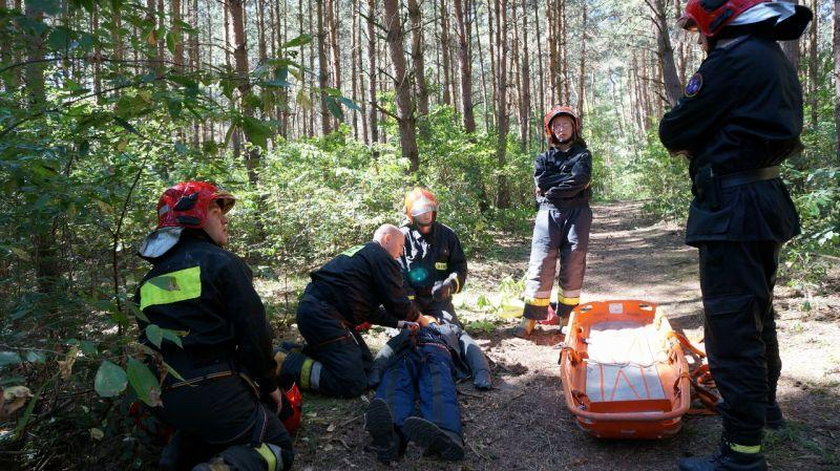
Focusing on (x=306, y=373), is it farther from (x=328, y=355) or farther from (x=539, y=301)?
(x=539, y=301)

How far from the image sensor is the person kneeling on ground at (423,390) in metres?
3.28

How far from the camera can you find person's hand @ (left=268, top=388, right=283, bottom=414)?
3.38 metres

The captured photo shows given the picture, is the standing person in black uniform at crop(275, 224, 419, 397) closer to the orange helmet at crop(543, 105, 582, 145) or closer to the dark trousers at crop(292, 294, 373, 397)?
the dark trousers at crop(292, 294, 373, 397)

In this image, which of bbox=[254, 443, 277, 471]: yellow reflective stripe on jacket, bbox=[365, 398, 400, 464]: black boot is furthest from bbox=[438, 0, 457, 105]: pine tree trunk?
bbox=[254, 443, 277, 471]: yellow reflective stripe on jacket

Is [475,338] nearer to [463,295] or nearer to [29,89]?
[463,295]

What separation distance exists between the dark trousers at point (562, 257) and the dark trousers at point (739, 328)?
106 inches

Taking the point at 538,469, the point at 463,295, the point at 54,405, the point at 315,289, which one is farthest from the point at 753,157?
the point at 463,295

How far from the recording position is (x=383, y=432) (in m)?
3.30

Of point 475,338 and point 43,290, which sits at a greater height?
point 43,290

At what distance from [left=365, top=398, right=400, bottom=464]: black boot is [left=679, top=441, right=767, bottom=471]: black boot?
1.58 meters

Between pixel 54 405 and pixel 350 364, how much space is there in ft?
6.51

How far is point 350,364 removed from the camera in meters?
4.30

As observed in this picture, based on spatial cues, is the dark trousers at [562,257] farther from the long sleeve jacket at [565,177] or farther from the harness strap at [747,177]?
the harness strap at [747,177]

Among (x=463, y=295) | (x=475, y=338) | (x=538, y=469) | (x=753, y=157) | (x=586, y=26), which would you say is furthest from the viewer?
(x=586, y=26)
